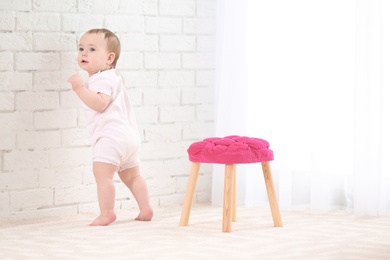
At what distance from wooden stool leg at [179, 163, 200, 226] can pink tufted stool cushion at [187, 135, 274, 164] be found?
55 millimetres

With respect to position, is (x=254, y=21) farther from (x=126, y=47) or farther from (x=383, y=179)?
(x=383, y=179)

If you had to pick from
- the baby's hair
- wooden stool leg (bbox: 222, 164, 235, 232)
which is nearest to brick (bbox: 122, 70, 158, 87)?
the baby's hair

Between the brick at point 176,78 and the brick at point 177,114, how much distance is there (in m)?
0.11

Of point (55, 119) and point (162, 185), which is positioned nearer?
point (55, 119)

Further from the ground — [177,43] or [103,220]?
[177,43]

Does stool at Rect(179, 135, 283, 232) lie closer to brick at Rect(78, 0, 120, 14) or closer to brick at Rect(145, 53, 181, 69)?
brick at Rect(145, 53, 181, 69)

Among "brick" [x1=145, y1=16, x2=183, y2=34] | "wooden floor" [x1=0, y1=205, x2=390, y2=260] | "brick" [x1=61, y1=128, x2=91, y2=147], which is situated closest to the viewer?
"wooden floor" [x1=0, y1=205, x2=390, y2=260]

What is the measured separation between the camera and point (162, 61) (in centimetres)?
394

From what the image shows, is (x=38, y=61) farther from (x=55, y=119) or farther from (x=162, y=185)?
(x=162, y=185)

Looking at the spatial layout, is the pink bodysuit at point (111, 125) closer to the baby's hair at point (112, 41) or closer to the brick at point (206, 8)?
the baby's hair at point (112, 41)

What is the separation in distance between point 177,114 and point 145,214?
1.99ft

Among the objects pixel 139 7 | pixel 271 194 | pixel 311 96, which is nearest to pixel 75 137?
pixel 139 7

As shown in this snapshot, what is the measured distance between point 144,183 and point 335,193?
84 centimetres

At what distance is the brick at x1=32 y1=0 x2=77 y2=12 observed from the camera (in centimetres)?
356
